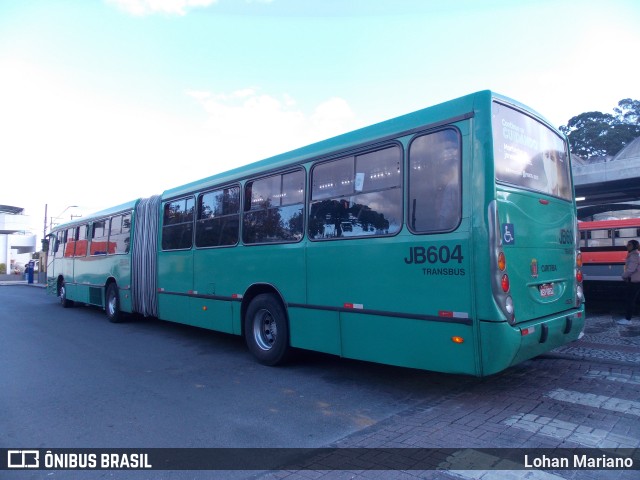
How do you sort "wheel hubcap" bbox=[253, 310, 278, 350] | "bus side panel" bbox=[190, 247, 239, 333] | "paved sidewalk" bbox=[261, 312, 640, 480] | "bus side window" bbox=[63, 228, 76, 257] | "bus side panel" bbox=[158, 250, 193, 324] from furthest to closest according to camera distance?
1. "bus side window" bbox=[63, 228, 76, 257]
2. "bus side panel" bbox=[158, 250, 193, 324]
3. "bus side panel" bbox=[190, 247, 239, 333]
4. "wheel hubcap" bbox=[253, 310, 278, 350]
5. "paved sidewalk" bbox=[261, 312, 640, 480]

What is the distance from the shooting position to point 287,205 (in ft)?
21.9

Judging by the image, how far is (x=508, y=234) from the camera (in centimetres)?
455

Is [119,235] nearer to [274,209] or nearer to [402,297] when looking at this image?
[274,209]

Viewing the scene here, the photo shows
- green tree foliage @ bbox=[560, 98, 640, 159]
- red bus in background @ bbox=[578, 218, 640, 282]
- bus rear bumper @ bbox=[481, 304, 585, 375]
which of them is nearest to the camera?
bus rear bumper @ bbox=[481, 304, 585, 375]

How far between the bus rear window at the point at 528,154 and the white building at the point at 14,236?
205 ft

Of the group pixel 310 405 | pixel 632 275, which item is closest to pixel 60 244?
pixel 310 405

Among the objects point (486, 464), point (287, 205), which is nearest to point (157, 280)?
point (287, 205)

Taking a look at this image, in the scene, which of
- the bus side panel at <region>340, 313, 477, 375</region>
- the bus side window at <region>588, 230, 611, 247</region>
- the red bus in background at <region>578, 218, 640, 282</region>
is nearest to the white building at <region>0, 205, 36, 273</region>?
the red bus in background at <region>578, 218, 640, 282</region>

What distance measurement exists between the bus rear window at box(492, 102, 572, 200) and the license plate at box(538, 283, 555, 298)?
3.76ft

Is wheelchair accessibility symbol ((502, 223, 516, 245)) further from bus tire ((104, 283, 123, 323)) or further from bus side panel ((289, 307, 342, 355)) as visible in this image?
bus tire ((104, 283, 123, 323))

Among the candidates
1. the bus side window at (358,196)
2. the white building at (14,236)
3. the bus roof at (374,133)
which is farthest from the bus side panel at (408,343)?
the white building at (14,236)

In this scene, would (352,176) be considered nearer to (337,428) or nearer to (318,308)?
(318,308)

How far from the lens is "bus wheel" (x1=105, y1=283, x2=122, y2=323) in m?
11.8

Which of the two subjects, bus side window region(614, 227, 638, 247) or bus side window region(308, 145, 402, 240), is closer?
bus side window region(308, 145, 402, 240)
